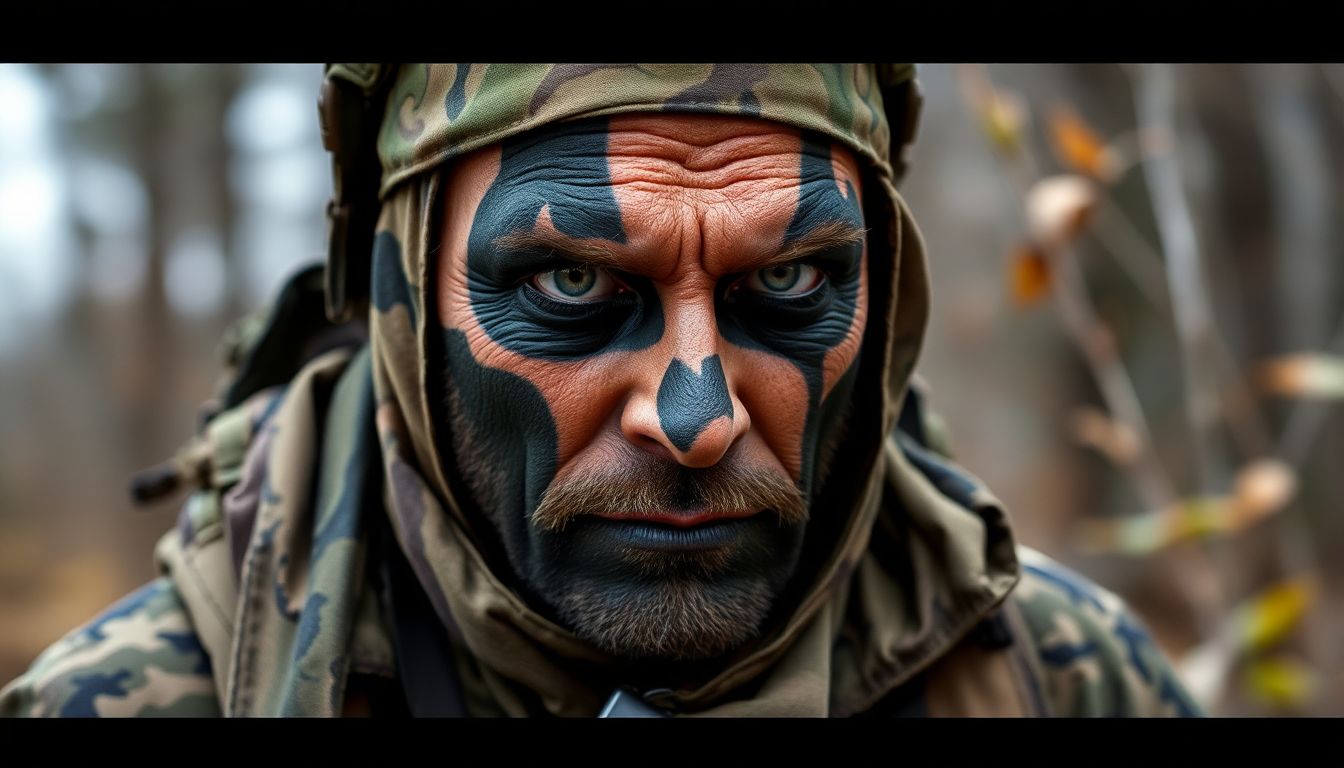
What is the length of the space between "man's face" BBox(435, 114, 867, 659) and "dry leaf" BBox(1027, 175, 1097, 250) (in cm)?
121

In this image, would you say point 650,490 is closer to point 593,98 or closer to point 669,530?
point 669,530

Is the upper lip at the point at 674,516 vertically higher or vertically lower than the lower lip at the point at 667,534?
higher

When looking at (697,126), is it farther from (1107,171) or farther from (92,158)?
(92,158)

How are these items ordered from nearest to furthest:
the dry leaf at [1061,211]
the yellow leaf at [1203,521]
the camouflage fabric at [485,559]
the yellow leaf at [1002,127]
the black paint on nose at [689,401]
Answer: the black paint on nose at [689,401], the camouflage fabric at [485,559], the dry leaf at [1061,211], the yellow leaf at [1002,127], the yellow leaf at [1203,521]

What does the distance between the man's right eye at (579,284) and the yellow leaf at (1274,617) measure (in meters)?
2.10

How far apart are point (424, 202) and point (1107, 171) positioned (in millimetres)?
1828

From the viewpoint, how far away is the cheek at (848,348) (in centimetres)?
141

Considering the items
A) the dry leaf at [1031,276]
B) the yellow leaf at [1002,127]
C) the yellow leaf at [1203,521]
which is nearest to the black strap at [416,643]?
the dry leaf at [1031,276]

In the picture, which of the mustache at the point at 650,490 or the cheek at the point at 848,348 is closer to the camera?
the mustache at the point at 650,490

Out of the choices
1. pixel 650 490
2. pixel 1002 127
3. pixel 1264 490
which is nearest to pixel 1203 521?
pixel 1264 490

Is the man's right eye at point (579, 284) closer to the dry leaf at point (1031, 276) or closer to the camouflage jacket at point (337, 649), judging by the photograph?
the camouflage jacket at point (337, 649)

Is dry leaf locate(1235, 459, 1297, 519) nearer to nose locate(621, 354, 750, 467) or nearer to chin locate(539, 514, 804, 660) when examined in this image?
chin locate(539, 514, 804, 660)

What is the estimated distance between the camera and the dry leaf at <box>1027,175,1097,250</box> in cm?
246

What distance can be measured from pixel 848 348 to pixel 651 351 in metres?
0.28
